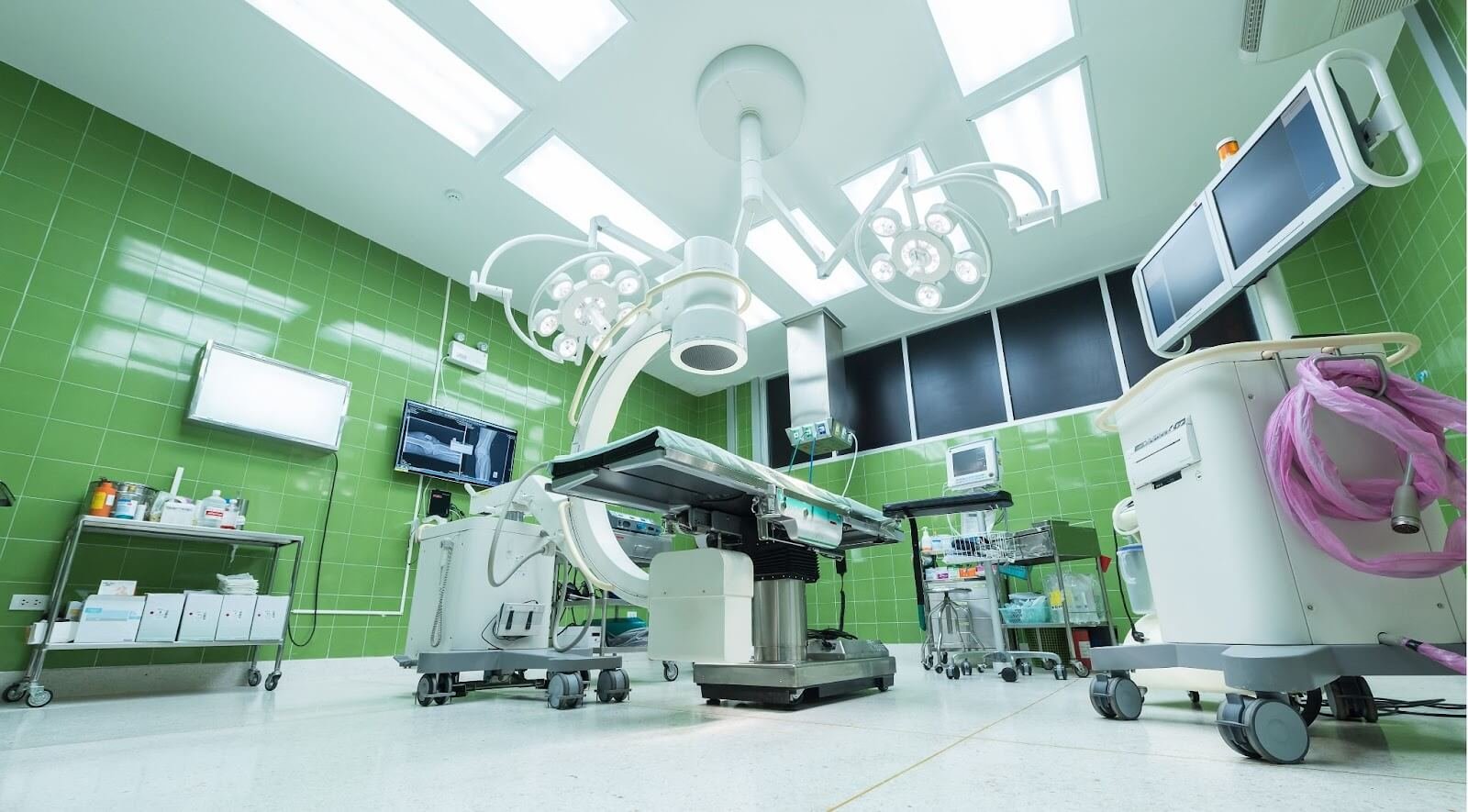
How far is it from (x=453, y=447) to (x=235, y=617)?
1.85 metres

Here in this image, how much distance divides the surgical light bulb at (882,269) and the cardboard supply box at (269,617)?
3589mm

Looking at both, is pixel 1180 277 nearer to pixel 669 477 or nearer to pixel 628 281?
pixel 669 477

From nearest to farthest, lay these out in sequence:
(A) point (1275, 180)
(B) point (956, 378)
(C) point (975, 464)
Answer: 1. (A) point (1275, 180)
2. (C) point (975, 464)
3. (B) point (956, 378)

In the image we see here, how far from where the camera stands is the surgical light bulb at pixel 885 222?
106 inches

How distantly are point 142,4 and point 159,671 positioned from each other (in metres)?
3.42

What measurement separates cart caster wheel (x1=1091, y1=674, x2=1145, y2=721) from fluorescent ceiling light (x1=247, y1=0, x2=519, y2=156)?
12.9 ft

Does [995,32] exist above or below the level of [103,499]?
above

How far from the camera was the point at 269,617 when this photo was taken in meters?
3.25

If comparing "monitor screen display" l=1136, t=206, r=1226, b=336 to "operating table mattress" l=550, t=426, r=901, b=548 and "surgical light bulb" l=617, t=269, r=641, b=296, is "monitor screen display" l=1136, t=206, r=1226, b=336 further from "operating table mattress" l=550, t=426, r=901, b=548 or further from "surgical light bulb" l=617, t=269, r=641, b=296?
"surgical light bulb" l=617, t=269, r=641, b=296

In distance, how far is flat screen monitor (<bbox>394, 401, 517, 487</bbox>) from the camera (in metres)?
4.53

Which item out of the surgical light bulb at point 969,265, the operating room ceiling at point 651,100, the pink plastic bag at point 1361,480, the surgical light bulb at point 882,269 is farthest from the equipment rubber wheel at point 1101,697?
the operating room ceiling at point 651,100

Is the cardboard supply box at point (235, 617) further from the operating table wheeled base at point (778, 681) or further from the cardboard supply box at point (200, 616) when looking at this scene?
the operating table wheeled base at point (778, 681)

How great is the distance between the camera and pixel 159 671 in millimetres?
3221

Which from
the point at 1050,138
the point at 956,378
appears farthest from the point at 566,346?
the point at 956,378
